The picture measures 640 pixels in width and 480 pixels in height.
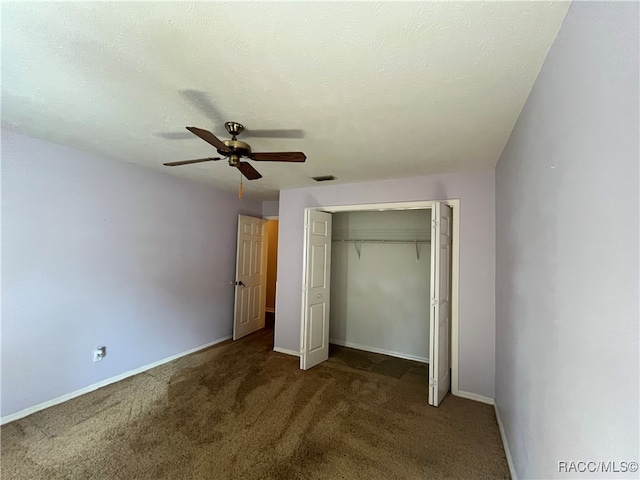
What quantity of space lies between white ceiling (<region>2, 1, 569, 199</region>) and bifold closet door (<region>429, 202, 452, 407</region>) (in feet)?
2.67

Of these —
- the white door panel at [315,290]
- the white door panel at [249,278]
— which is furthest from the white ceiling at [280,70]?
the white door panel at [249,278]

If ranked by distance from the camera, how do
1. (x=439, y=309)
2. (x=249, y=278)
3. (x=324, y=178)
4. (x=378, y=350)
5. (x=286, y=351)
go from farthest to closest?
(x=249, y=278) < (x=378, y=350) < (x=286, y=351) < (x=324, y=178) < (x=439, y=309)

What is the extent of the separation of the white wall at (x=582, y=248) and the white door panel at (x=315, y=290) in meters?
2.31

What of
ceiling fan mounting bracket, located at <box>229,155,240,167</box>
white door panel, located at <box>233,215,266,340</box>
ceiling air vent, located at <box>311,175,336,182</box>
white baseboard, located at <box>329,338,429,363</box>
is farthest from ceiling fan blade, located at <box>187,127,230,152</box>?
white baseboard, located at <box>329,338,429,363</box>

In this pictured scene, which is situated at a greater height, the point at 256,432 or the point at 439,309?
the point at 439,309

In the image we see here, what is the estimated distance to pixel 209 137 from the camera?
1.66m

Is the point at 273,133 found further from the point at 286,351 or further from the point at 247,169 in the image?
the point at 286,351

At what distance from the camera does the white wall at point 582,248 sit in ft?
2.29

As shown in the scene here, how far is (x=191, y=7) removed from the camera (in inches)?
41.2

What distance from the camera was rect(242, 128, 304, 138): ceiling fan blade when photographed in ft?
6.93

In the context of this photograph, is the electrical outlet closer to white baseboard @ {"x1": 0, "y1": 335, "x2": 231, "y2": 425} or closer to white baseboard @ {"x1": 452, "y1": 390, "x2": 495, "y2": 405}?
white baseboard @ {"x1": 0, "y1": 335, "x2": 231, "y2": 425}

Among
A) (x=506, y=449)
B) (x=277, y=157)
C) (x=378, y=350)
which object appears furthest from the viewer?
(x=378, y=350)

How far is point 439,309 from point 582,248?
77.6 inches

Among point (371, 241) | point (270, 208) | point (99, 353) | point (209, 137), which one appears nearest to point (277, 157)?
point (209, 137)
